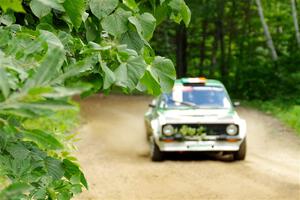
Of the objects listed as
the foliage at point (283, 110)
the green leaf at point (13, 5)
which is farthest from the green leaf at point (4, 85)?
the foliage at point (283, 110)

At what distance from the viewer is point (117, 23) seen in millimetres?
2578

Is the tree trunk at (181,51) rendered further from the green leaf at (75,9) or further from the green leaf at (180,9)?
the green leaf at (75,9)

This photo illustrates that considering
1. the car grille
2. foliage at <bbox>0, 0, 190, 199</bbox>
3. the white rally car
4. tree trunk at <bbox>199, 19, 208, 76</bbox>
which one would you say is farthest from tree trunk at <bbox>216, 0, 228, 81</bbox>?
foliage at <bbox>0, 0, 190, 199</bbox>

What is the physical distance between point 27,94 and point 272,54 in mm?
27586

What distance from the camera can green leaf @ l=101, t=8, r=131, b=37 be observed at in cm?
257

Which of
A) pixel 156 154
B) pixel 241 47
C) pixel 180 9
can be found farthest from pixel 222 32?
pixel 180 9

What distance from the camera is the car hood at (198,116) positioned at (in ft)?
39.4

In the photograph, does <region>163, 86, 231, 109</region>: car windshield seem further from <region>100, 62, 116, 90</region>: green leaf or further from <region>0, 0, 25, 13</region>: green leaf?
<region>0, 0, 25, 13</region>: green leaf

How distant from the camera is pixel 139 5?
296 centimetres

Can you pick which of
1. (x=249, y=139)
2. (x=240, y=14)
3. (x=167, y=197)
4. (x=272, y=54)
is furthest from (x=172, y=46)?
(x=167, y=197)

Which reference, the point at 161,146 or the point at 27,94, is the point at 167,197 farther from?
the point at 27,94

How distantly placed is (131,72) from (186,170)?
30.5ft

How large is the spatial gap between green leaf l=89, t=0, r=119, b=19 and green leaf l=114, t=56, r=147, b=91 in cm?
30

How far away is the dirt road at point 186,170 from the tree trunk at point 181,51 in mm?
18699
